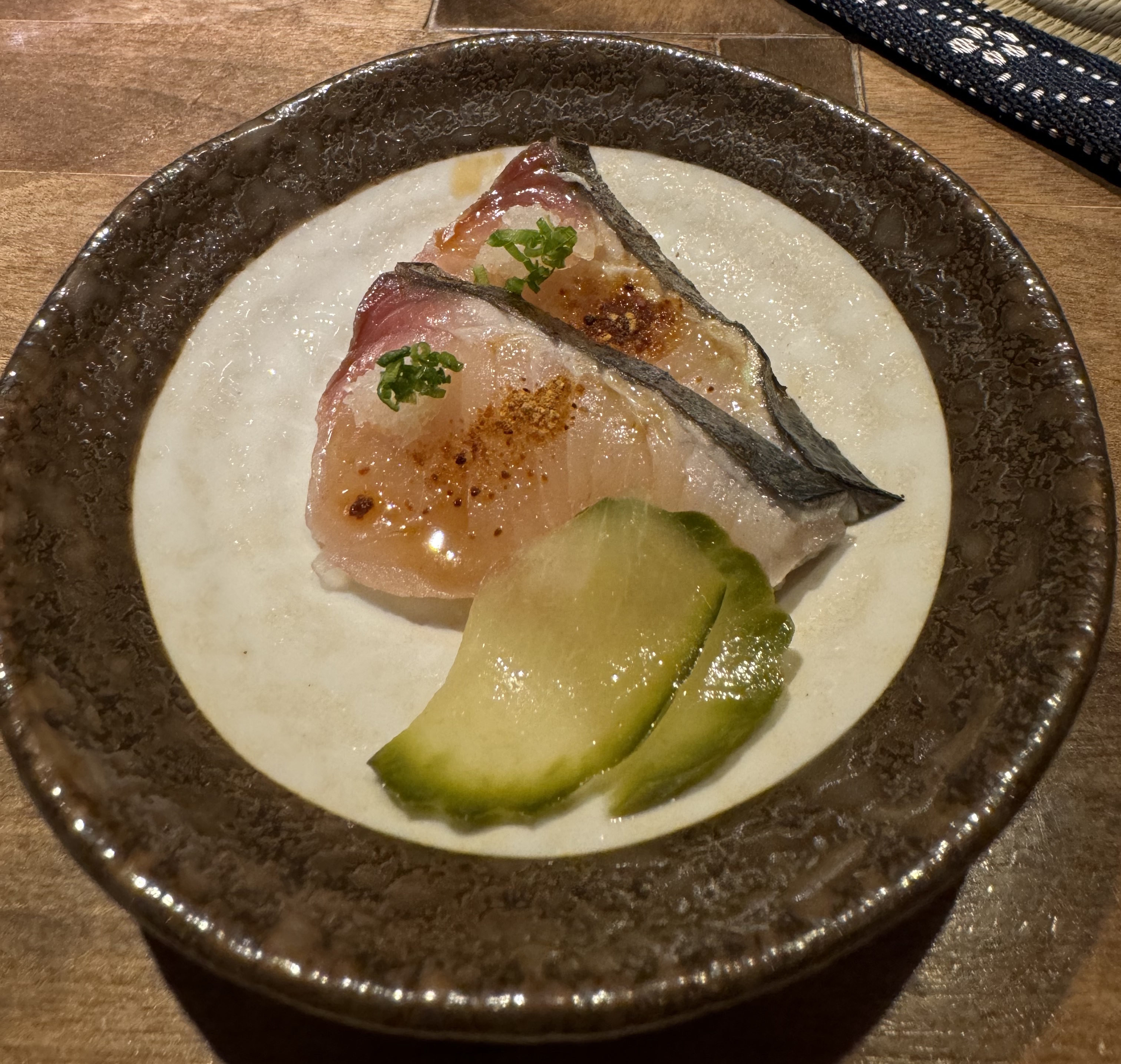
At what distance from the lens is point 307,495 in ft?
7.93

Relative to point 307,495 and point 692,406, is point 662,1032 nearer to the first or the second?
point 692,406

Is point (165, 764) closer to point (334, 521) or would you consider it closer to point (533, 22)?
point (334, 521)

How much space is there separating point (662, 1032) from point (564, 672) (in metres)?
A: 0.73

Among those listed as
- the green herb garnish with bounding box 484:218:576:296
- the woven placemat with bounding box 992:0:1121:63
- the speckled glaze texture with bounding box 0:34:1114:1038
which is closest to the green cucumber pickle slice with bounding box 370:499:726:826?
the speckled glaze texture with bounding box 0:34:1114:1038

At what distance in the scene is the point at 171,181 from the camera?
102 inches

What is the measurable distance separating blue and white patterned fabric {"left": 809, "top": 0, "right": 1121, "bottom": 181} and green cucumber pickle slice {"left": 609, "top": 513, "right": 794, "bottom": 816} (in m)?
2.48

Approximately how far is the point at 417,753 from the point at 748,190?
6.83ft

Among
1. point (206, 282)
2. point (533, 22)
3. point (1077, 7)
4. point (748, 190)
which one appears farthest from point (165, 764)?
point (1077, 7)

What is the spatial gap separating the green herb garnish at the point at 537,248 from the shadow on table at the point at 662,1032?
6.09 feet

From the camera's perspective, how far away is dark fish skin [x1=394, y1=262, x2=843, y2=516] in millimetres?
2076

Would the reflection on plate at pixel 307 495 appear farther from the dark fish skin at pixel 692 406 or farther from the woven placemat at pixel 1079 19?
the woven placemat at pixel 1079 19

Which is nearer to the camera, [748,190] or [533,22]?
[748,190]

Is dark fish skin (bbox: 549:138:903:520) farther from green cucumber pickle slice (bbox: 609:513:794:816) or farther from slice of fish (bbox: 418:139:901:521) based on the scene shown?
green cucumber pickle slice (bbox: 609:513:794:816)

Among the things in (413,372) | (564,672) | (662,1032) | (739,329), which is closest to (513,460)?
(413,372)
